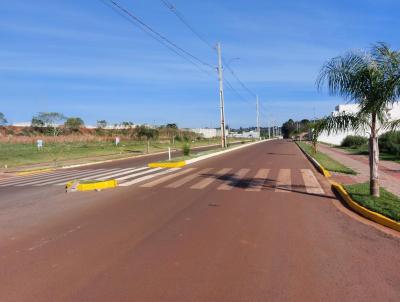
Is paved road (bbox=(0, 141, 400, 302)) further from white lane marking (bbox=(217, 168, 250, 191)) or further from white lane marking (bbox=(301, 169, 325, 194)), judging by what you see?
white lane marking (bbox=(217, 168, 250, 191))

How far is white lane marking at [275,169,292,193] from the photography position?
44.3 ft

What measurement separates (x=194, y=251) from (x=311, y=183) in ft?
30.8

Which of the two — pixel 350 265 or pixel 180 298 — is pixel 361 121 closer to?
pixel 350 265

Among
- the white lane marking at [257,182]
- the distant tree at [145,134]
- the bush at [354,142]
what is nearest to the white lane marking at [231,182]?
the white lane marking at [257,182]

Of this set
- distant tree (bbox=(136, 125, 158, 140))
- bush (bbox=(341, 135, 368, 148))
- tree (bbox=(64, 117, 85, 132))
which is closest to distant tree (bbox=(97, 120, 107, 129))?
tree (bbox=(64, 117, 85, 132))

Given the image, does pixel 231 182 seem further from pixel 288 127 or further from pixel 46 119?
pixel 288 127

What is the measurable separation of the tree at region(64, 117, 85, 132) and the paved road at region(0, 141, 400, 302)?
90.3 m

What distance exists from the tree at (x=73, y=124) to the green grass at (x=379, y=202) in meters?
91.0

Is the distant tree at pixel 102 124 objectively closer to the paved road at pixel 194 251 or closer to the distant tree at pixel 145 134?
the distant tree at pixel 145 134

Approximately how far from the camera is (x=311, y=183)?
1504cm

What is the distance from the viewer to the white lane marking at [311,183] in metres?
13.3

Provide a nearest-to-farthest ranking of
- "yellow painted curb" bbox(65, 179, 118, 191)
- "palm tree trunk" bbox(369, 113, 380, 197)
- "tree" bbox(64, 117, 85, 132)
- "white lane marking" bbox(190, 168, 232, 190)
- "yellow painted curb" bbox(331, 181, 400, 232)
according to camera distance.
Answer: "yellow painted curb" bbox(331, 181, 400, 232)
"palm tree trunk" bbox(369, 113, 380, 197)
"yellow painted curb" bbox(65, 179, 118, 191)
"white lane marking" bbox(190, 168, 232, 190)
"tree" bbox(64, 117, 85, 132)

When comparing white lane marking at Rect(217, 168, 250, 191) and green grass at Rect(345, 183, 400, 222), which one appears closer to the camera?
green grass at Rect(345, 183, 400, 222)

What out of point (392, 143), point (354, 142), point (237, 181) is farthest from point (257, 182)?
point (354, 142)
